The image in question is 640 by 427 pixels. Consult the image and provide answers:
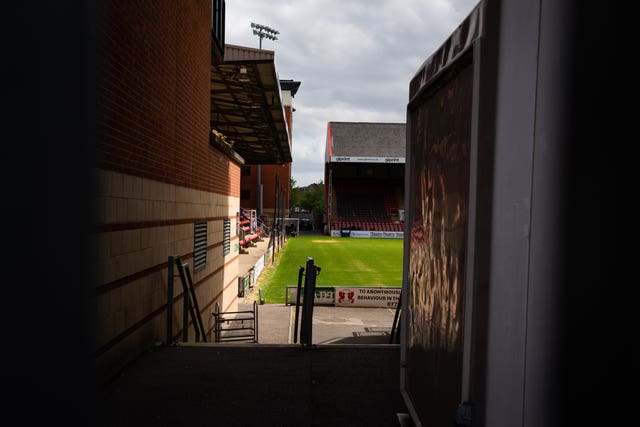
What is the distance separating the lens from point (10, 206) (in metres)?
1.51

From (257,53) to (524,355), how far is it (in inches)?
493

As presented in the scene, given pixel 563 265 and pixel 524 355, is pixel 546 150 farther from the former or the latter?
pixel 524 355

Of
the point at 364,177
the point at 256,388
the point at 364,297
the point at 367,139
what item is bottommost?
the point at 364,297

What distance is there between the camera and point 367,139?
6644cm

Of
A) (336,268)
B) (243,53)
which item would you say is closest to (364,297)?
(243,53)

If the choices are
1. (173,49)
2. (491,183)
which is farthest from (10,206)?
(173,49)

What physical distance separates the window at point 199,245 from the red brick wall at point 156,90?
849 mm

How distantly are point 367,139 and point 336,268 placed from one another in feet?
137

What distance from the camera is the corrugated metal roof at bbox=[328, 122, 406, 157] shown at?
6262cm

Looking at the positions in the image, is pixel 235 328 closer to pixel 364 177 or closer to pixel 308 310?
pixel 308 310

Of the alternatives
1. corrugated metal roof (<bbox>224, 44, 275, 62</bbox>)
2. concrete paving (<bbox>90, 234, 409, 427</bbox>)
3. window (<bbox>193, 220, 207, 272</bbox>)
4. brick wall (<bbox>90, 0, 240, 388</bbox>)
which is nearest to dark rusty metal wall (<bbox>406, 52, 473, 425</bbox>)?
concrete paving (<bbox>90, 234, 409, 427</bbox>)

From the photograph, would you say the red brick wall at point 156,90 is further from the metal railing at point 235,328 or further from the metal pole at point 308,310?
the metal railing at point 235,328

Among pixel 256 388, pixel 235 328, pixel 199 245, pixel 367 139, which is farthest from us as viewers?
pixel 367 139

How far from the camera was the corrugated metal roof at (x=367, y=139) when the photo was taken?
62625 mm
